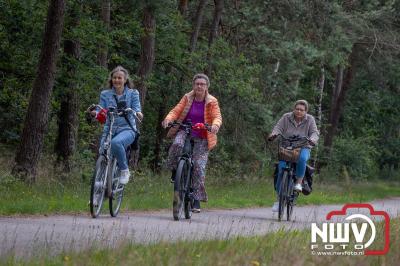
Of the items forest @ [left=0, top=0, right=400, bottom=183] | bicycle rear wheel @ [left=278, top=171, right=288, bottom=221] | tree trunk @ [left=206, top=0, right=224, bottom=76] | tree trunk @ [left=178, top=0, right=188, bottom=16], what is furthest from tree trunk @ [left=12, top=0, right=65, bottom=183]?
tree trunk @ [left=178, top=0, right=188, bottom=16]

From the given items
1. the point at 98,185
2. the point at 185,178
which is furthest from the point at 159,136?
the point at 98,185

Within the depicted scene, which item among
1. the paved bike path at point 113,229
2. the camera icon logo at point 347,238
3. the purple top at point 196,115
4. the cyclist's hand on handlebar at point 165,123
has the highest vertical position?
the purple top at point 196,115

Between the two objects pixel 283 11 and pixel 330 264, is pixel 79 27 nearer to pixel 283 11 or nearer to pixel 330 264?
pixel 283 11

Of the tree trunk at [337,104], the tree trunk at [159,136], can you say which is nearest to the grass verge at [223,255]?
the tree trunk at [159,136]

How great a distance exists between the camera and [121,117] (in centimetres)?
1246

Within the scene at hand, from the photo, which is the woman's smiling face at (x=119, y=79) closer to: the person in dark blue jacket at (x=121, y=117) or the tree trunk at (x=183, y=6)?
the person in dark blue jacket at (x=121, y=117)

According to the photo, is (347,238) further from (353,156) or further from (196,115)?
(353,156)

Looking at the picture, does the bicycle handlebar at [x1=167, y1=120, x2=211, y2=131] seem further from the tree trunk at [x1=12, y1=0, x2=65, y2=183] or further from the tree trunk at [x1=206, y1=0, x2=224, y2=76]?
the tree trunk at [x1=206, y1=0, x2=224, y2=76]

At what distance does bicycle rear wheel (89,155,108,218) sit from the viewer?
38.7ft

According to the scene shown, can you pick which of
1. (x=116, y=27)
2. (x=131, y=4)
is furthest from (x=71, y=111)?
(x=131, y=4)

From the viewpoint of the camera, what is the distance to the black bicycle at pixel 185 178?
12688 millimetres

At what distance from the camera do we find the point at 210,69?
26.0 m

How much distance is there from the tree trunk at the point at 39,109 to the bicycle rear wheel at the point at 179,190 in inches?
188

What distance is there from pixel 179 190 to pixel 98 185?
131cm
